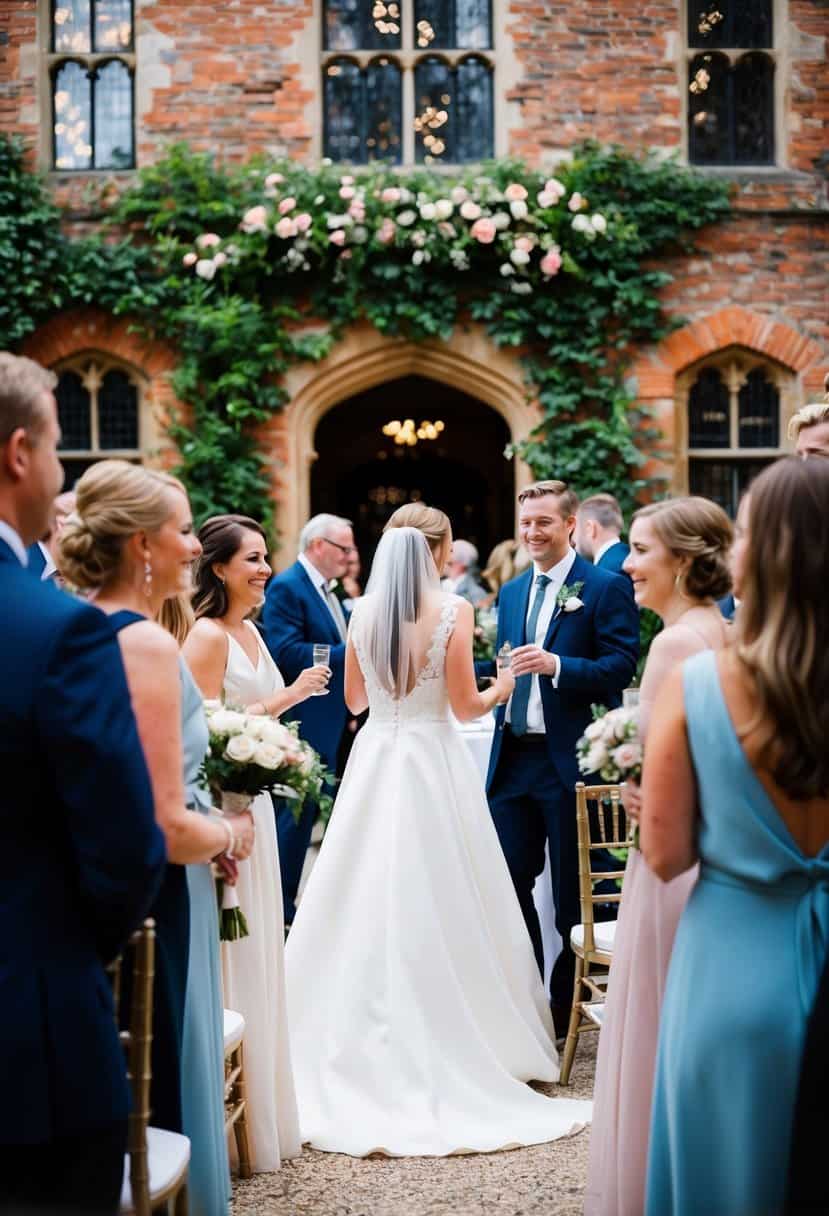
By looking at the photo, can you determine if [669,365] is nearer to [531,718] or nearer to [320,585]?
[320,585]

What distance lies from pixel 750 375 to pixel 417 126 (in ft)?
9.95

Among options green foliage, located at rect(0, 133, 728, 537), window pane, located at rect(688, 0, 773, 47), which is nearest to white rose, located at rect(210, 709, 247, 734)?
green foliage, located at rect(0, 133, 728, 537)

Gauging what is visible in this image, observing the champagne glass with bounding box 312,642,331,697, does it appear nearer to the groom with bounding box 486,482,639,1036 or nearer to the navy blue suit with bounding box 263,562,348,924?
the groom with bounding box 486,482,639,1036

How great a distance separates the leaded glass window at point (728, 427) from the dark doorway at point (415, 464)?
422 centimetres

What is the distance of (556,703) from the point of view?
5180mm

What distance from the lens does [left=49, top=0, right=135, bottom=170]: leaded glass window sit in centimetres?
942

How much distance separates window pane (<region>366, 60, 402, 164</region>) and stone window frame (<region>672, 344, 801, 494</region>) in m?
2.69

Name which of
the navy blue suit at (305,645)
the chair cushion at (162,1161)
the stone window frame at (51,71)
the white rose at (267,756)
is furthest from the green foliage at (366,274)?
the chair cushion at (162,1161)

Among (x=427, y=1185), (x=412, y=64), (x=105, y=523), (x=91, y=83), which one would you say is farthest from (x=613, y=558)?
(x=91, y=83)

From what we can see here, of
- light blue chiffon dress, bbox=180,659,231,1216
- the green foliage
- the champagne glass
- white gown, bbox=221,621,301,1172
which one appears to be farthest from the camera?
the green foliage

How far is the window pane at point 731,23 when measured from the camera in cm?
941

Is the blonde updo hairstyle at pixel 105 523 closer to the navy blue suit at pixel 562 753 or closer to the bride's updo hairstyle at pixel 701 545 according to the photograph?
the bride's updo hairstyle at pixel 701 545

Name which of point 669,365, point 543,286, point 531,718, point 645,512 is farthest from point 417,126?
point 645,512

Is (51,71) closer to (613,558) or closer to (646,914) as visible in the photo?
(613,558)
